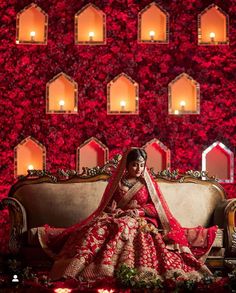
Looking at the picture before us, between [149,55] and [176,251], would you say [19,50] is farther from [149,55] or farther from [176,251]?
[176,251]

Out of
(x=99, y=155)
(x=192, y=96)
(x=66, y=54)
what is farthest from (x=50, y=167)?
(x=192, y=96)

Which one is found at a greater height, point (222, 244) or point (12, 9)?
point (12, 9)

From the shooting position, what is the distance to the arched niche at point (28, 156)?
8438mm

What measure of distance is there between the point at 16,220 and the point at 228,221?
6.01 feet

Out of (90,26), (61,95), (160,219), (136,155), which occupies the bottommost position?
(160,219)

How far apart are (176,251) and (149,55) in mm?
3647

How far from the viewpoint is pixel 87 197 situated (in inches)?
256

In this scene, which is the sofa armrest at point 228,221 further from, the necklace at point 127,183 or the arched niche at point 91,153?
the arched niche at point 91,153

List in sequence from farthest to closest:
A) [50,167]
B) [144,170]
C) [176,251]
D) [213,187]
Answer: [50,167]
[213,187]
[144,170]
[176,251]

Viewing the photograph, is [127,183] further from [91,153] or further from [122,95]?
[122,95]

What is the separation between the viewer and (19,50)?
8.48m

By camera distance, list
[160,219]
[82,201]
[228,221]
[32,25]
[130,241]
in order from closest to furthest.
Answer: [130,241] < [160,219] < [228,221] < [82,201] < [32,25]

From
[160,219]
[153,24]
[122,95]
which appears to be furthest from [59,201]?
[153,24]

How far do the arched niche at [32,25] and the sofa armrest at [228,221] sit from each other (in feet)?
10.9
